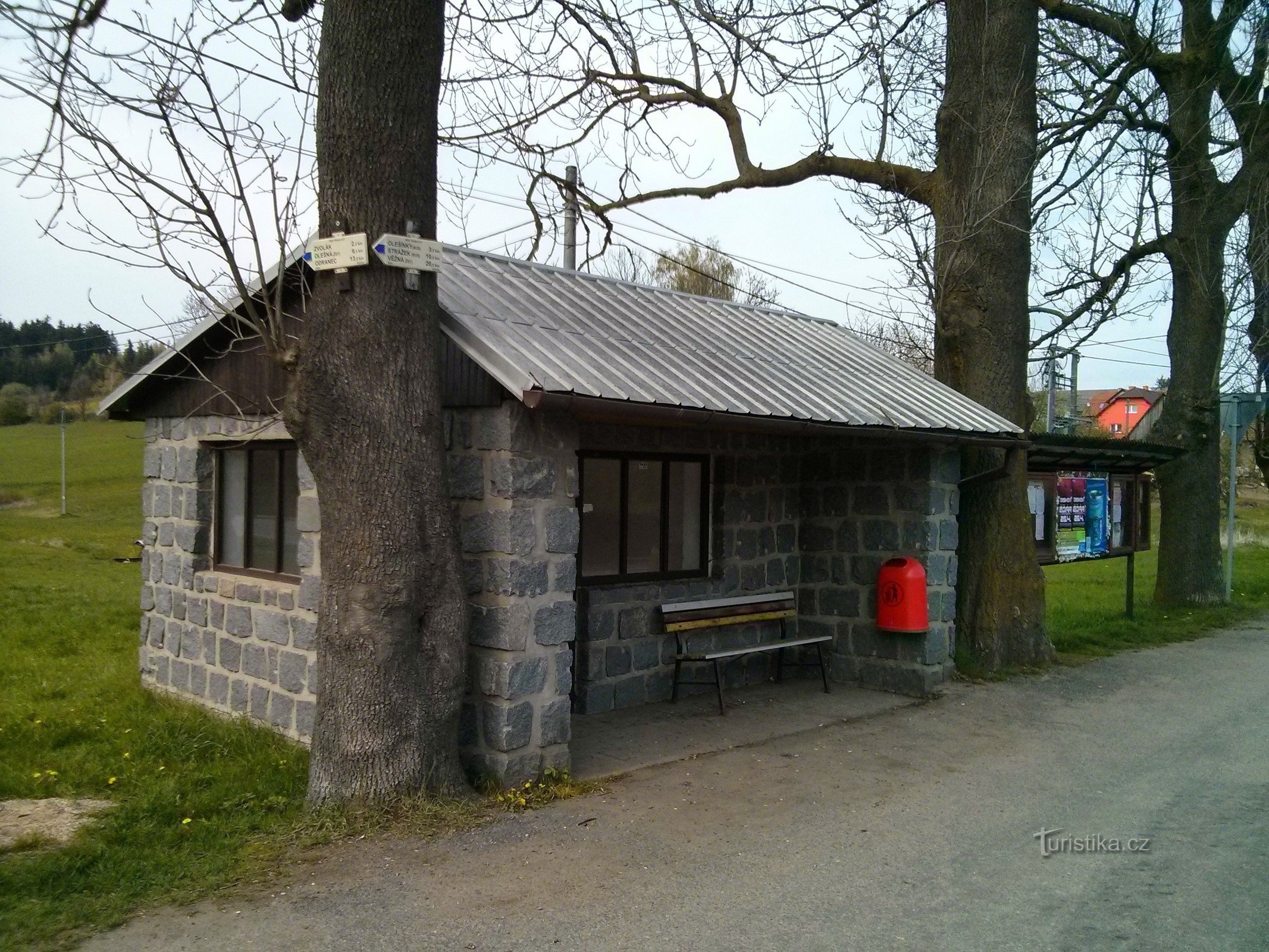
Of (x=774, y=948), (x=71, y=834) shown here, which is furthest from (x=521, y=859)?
(x=71, y=834)

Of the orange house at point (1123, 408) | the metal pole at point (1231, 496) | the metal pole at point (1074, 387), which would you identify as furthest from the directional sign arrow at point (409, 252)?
the orange house at point (1123, 408)

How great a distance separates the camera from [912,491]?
30.7 ft

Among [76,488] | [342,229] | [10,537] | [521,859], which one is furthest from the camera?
[76,488]

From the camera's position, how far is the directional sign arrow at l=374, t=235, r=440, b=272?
5.79 metres

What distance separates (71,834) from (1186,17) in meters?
15.2

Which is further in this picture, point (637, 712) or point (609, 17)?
point (609, 17)

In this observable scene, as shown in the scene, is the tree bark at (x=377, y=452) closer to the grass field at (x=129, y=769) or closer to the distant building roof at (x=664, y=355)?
the grass field at (x=129, y=769)

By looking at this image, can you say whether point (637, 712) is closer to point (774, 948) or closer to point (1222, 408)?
point (774, 948)

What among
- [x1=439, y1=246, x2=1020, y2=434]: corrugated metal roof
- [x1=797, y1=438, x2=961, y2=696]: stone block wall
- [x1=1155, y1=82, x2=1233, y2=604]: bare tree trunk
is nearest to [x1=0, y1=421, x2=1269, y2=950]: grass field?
[x1=1155, y1=82, x2=1233, y2=604]: bare tree trunk

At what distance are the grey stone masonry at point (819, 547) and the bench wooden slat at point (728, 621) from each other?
25 cm

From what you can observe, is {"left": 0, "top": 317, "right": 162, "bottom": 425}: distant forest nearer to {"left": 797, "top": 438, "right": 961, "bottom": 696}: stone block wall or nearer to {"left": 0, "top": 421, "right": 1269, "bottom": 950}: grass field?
{"left": 0, "top": 421, "right": 1269, "bottom": 950}: grass field

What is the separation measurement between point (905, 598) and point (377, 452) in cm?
510

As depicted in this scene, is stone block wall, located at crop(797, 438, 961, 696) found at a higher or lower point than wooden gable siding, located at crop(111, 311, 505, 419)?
lower

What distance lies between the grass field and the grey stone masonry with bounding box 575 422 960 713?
2711mm
